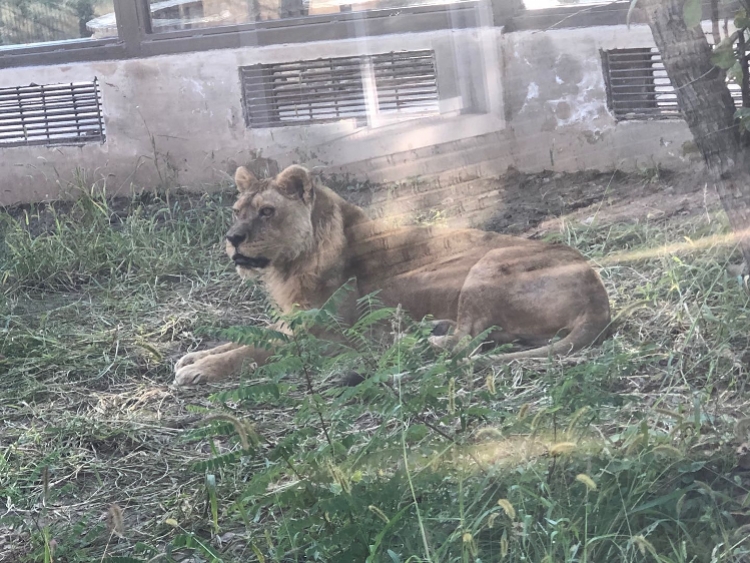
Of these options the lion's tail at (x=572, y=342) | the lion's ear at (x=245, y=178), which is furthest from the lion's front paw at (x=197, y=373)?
the lion's tail at (x=572, y=342)

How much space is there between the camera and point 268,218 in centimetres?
322

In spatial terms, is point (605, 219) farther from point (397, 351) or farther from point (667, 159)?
point (397, 351)

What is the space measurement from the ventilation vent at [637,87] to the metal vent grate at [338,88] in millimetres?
549

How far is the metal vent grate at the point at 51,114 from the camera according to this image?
3.43 metres

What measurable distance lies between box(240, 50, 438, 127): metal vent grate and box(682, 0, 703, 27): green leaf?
2.72 feet

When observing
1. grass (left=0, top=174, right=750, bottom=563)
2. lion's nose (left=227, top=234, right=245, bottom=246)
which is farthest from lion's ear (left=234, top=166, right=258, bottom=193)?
grass (left=0, top=174, right=750, bottom=563)

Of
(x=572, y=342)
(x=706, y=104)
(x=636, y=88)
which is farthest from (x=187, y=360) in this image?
(x=706, y=104)

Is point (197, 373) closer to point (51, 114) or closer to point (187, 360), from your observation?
point (187, 360)

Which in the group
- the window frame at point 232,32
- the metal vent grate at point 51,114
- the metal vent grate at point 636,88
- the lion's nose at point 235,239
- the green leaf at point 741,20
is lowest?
the lion's nose at point 235,239

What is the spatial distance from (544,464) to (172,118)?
6.49 ft

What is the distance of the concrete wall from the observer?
103 inches

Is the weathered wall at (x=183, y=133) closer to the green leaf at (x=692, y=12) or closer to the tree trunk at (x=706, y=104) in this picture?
the tree trunk at (x=706, y=104)

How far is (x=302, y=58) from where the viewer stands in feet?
10.1

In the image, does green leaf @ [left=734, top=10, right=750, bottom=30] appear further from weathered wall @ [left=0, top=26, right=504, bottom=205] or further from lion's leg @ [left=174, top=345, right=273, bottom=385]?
lion's leg @ [left=174, top=345, right=273, bottom=385]
